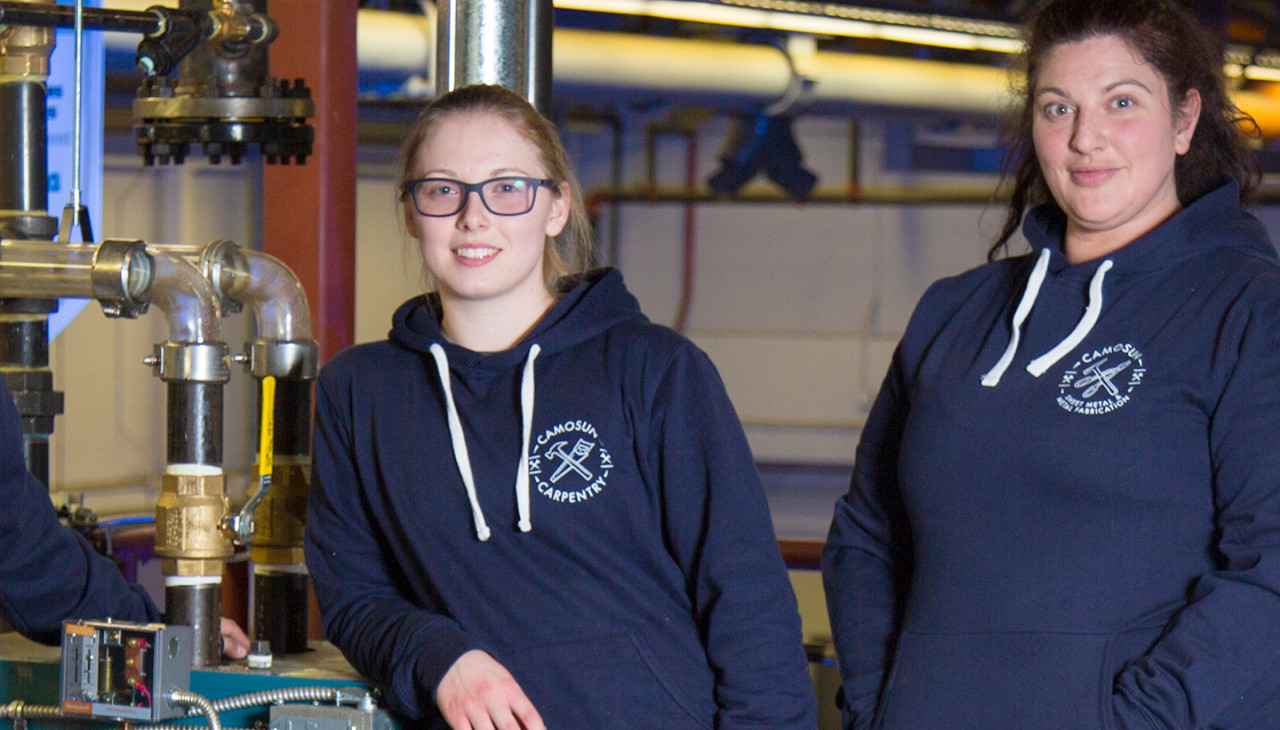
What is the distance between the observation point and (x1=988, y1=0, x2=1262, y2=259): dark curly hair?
1.24 m

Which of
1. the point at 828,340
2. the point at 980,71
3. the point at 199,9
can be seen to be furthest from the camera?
the point at 828,340

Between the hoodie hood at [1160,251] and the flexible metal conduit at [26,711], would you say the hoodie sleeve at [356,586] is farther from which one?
the hoodie hood at [1160,251]

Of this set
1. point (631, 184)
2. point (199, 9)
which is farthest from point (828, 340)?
point (199, 9)

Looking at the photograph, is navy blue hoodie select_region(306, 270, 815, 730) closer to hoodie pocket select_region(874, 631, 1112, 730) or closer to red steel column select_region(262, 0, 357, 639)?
hoodie pocket select_region(874, 631, 1112, 730)

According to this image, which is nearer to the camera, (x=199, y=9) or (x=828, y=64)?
(x=199, y=9)

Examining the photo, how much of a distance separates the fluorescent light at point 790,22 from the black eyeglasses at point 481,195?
2000mm

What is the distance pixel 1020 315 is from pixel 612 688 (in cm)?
51

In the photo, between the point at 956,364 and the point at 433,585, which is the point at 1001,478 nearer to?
the point at 956,364

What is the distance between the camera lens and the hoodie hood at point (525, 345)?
119cm

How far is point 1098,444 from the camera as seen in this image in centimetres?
116

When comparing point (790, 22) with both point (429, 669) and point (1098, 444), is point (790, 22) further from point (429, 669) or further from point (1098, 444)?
point (429, 669)

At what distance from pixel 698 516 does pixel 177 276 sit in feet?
1.86

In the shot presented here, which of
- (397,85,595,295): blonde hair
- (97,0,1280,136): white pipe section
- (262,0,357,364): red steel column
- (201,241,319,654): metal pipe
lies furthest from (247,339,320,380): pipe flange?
(97,0,1280,136): white pipe section

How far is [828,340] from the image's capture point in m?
5.70
